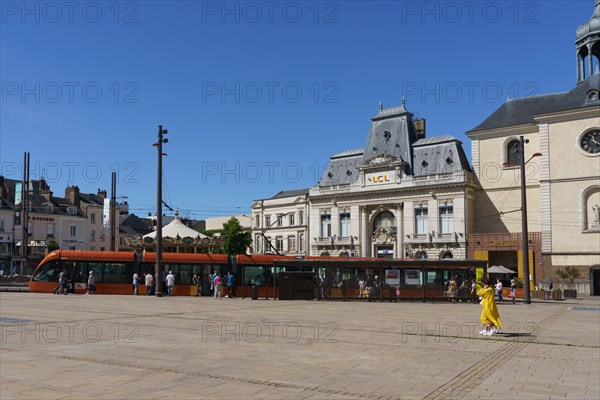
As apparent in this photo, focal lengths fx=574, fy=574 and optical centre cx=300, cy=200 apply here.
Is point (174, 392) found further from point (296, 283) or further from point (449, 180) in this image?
point (449, 180)

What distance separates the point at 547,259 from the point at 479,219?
10.0 m

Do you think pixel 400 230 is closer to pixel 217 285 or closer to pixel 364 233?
pixel 364 233

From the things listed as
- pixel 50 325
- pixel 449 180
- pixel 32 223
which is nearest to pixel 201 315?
pixel 50 325

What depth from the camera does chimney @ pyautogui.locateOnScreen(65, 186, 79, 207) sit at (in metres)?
77.7

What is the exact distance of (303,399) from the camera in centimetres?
729

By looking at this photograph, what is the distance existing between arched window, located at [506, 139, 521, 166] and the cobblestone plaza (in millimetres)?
43189

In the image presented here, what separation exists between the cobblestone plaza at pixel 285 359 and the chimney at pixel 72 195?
210ft

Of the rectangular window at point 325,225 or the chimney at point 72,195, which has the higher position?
the chimney at point 72,195

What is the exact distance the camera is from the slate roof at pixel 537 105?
5316 cm

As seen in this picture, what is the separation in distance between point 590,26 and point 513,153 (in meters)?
13.5

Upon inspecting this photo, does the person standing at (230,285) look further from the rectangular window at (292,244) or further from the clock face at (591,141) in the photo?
the rectangular window at (292,244)

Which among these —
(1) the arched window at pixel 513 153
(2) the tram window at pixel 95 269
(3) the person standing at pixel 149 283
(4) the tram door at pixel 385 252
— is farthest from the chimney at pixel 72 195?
(1) the arched window at pixel 513 153

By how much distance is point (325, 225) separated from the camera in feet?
233

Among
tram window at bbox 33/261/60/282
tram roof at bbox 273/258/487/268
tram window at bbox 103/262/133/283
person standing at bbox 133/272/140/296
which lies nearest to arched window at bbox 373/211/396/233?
tram roof at bbox 273/258/487/268
